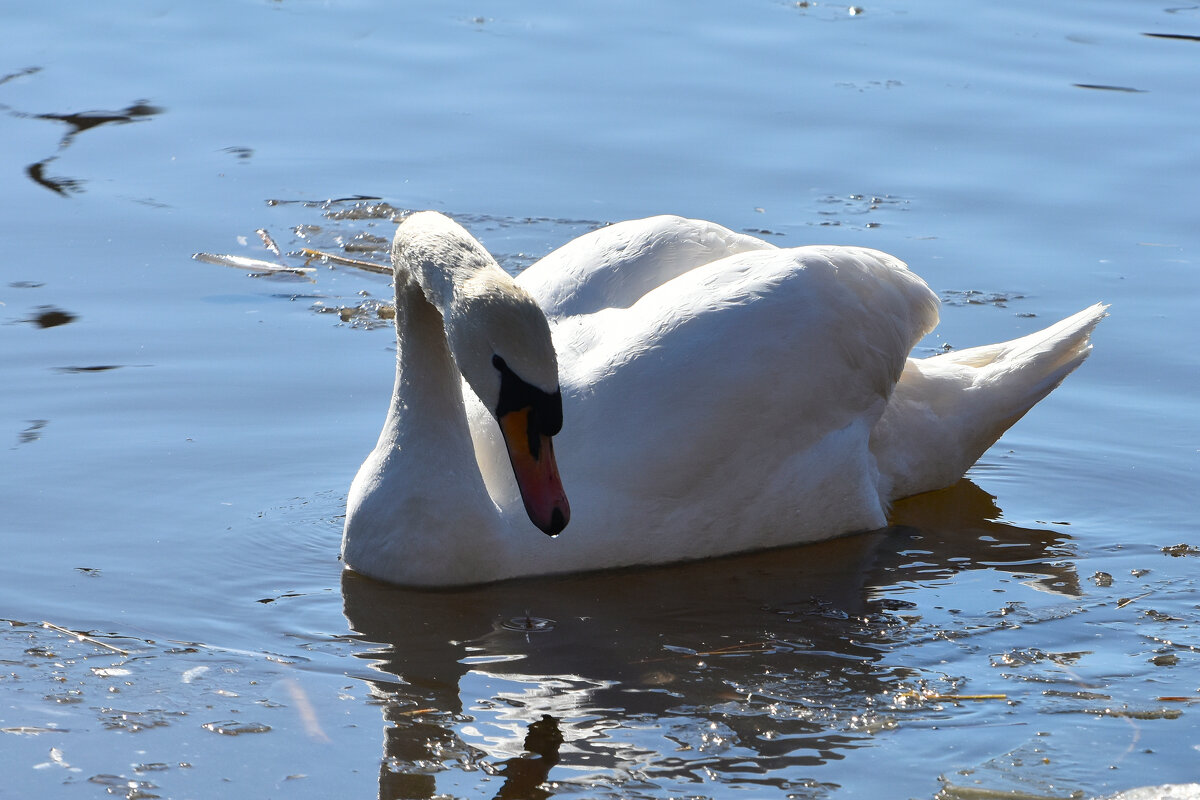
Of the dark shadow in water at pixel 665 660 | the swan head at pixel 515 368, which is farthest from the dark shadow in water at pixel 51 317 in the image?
the swan head at pixel 515 368

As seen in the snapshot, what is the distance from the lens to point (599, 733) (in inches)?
207

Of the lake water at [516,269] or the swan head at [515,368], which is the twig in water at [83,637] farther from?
the swan head at [515,368]

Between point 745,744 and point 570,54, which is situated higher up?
point 570,54

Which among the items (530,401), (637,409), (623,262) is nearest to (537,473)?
(530,401)

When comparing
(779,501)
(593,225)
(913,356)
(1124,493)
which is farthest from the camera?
(593,225)

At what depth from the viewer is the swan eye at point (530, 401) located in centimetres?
556

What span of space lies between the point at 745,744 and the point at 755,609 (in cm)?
121

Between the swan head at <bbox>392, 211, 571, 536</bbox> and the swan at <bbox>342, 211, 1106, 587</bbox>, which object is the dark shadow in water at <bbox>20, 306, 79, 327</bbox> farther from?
the swan head at <bbox>392, 211, 571, 536</bbox>

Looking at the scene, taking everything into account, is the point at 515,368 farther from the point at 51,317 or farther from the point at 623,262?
the point at 51,317

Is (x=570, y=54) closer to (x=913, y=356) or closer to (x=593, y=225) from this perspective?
(x=593, y=225)

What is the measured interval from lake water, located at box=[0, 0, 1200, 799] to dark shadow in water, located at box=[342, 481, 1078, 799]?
2 centimetres

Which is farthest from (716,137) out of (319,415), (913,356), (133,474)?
(133,474)

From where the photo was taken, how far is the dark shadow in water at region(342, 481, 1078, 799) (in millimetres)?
5086

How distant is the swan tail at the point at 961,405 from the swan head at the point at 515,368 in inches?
87.3
